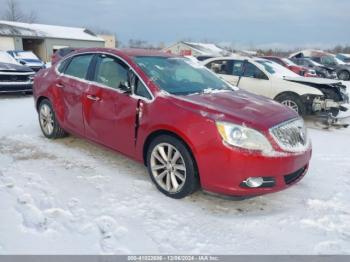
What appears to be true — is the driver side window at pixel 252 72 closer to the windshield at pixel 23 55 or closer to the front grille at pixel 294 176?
the front grille at pixel 294 176

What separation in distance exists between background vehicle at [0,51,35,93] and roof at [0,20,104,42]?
88.5 feet

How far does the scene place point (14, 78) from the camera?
388 inches

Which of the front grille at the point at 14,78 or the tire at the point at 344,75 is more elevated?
the front grille at the point at 14,78

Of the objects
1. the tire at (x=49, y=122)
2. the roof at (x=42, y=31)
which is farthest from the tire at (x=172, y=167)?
the roof at (x=42, y=31)

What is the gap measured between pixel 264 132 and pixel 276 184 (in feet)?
1.82

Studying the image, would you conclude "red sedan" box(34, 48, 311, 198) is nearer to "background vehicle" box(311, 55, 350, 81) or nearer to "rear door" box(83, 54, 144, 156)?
"rear door" box(83, 54, 144, 156)

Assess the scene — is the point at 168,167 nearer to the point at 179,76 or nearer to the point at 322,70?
the point at 179,76

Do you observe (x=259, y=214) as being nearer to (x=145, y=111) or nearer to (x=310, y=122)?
(x=145, y=111)

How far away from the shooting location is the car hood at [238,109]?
329cm

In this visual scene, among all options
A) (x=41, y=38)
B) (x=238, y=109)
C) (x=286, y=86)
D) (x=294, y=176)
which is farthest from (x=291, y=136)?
(x=41, y=38)

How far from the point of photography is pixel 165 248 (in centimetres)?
280

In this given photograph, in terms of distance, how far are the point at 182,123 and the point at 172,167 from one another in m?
0.53

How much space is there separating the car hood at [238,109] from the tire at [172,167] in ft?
1.42

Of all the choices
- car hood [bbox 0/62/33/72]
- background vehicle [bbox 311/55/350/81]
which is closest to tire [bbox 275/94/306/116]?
car hood [bbox 0/62/33/72]
